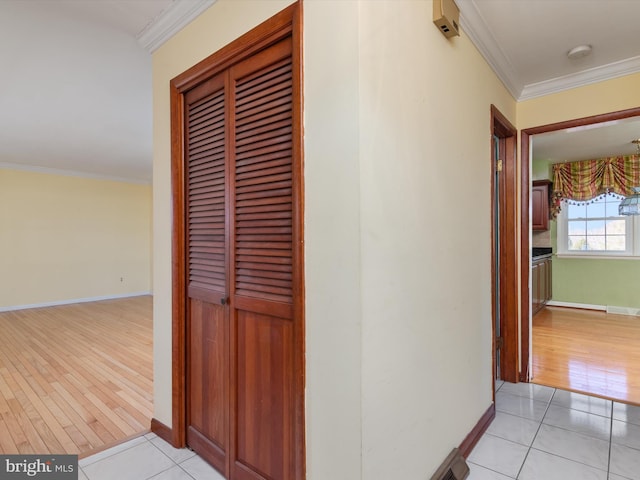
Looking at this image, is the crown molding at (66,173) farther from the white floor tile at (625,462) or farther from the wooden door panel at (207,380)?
the white floor tile at (625,462)

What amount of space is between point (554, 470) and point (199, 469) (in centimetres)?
180

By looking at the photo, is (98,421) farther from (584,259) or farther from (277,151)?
(584,259)

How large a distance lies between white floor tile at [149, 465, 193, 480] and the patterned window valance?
20.3ft

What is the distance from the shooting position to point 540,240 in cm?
569

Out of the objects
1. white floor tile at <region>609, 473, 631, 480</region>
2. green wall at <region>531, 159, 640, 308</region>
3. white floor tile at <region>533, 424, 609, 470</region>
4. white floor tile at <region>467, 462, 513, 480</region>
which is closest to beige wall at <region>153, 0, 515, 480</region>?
white floor tile at <region>467, 462, 513, 480</region>

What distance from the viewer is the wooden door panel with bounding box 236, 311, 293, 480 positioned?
136 centimetres

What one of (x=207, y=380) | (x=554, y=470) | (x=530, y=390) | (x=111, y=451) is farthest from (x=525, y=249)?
(x=111, y=451)

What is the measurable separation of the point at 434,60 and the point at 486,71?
876mm

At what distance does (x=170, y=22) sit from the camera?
1814 mm

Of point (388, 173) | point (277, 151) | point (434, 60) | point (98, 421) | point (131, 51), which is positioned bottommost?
point (98, 421)

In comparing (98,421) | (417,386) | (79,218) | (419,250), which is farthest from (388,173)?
(79,218)

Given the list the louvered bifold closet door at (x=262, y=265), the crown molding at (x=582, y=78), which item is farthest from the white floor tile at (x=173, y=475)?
the crown molding at (x=582, y=78)

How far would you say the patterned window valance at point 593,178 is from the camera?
15.9 ft

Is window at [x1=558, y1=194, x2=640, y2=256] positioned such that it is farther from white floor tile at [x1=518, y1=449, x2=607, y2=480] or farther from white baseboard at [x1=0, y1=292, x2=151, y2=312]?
white baseboard at [x1=0, y1=292, x2=151, y2=312]
